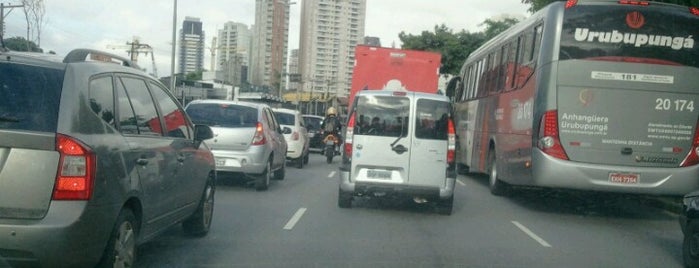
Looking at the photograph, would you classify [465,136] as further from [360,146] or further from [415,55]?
[360,146]

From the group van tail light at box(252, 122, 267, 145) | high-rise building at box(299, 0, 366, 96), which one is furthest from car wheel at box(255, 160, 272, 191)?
high-rise building at box(299, 0, 366, 96)

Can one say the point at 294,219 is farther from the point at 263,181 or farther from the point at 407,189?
the point at 263,181

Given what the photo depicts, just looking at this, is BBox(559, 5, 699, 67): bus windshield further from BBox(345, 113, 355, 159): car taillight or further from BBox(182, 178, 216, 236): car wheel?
BBox(182, 178, 216, 236): car wheel

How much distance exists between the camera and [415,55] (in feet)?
69.9

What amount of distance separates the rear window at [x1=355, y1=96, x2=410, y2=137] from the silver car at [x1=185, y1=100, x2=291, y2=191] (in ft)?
9.47

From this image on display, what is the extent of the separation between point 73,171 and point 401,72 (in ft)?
55.2

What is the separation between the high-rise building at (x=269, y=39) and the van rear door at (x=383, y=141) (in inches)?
2430

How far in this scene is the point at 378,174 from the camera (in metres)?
11.4

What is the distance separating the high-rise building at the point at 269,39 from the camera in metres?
74.9

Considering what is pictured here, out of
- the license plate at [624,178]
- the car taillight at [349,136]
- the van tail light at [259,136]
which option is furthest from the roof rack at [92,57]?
the license plate at [624,178]

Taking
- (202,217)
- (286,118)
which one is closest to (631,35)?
(202,217)

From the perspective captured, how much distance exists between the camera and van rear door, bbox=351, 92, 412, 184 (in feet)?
37.3

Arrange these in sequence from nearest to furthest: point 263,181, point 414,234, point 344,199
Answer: point 414,234
point 344,199
point 263,181

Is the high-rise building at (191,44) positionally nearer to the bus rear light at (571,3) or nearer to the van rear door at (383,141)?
the van rear door at (383,141)
